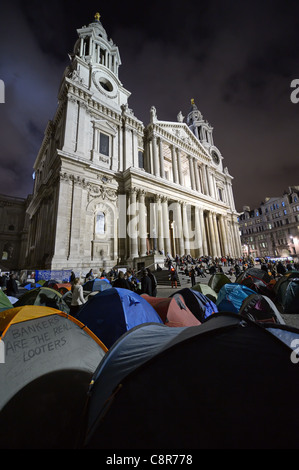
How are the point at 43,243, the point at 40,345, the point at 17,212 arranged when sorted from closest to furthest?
the point at 40,345 < the point at 43,243 < the point at 17,212

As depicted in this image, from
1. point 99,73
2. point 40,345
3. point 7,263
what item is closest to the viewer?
point 40,345

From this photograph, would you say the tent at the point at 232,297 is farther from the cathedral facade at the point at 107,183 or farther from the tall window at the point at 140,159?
the tall window at the point at 140,159

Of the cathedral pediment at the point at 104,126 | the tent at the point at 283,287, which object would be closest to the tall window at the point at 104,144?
the cathedral pediment at the point at 104,126

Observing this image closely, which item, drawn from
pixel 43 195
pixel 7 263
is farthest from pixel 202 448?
pixel 7 263

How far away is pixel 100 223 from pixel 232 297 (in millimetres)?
17079

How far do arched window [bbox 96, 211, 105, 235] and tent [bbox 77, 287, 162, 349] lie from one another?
16.7m

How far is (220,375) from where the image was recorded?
1.30m

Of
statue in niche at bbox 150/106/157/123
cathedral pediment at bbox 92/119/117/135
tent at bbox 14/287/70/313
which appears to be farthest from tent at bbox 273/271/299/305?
statue in niche at bbox 150/106/157/123

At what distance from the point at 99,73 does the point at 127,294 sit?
33.7m

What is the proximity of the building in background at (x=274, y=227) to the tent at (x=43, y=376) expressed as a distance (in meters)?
58.4

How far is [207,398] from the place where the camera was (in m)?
1.22
